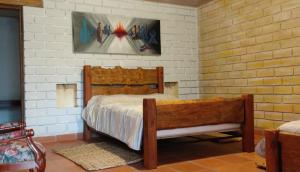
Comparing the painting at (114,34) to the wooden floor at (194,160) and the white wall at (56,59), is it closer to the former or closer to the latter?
the white wall at (56,59)

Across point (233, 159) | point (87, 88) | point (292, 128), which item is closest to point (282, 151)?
point (292, 128)

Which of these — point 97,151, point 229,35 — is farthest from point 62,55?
point 229,35

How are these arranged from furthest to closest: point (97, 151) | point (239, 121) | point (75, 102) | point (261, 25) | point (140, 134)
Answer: point (75, 102), point (261, 25), point (97, 151), point (239, 121), point (140, 134)

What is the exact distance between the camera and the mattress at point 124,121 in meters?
2.97

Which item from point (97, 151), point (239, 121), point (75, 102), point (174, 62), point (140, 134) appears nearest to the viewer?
point (140, 134)

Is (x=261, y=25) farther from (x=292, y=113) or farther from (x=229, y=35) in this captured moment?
(x=292, y=113)

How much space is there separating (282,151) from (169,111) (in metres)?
1.32

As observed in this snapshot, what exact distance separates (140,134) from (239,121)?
124 centimetres

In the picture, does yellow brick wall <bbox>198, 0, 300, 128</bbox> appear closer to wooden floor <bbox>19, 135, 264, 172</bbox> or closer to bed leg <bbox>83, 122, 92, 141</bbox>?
wooden floor <bbox>19, 135, 264, 172</bbox>

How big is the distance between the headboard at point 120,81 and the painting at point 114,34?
341 mm

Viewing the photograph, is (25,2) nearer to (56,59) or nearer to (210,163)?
(56,59)

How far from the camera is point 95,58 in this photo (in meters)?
4.77

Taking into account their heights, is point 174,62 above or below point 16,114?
above

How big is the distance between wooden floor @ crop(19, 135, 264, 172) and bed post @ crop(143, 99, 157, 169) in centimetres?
9
